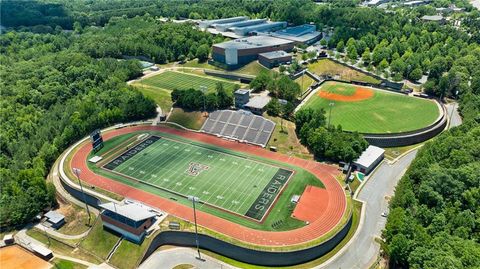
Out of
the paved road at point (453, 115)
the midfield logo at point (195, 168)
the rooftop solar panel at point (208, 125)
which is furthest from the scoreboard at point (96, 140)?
the paved road at point (453, 115)

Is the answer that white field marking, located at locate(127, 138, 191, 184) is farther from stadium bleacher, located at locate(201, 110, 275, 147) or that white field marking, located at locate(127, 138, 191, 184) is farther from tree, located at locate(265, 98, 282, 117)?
tree, located at locate(265, 98, 282, 117)

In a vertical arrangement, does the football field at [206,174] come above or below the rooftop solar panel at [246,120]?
below

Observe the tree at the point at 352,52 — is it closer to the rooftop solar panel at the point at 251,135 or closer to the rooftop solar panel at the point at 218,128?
the rooftop solar panel at the point at 251,135

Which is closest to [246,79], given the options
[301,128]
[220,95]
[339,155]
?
[220,95]

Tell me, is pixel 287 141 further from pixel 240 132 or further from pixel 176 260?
pixel 176 260

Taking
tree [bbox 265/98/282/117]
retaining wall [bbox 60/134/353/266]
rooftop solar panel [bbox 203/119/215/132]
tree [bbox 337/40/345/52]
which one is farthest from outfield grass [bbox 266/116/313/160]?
tree [bbox 337/40/345/52]

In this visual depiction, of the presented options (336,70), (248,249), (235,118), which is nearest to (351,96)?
(336,70)
